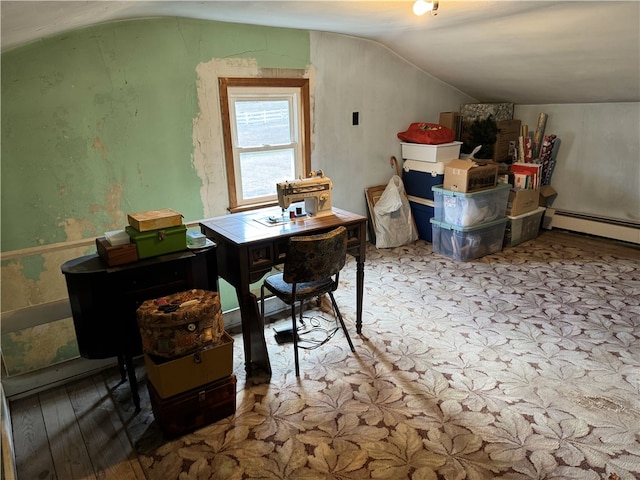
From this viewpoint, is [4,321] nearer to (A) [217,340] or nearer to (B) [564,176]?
(A) [217,340]

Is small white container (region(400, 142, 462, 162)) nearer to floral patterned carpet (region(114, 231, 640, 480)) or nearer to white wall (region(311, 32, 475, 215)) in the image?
white wall (region(311, 32, 475, 215))

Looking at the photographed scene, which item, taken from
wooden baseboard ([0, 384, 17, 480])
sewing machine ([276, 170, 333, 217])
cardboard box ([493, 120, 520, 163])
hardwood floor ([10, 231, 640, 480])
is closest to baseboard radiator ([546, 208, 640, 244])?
cardboard box ([493, 120, 520, 163])

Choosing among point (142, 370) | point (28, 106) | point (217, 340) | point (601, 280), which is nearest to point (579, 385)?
point (601, 280)

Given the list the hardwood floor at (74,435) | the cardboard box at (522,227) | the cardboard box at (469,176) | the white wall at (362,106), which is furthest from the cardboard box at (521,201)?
the hardwood floor at (74,435)

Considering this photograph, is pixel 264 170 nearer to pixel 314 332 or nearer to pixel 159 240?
pixel 314 332

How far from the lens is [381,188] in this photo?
471 cm

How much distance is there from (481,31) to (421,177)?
1.62 m

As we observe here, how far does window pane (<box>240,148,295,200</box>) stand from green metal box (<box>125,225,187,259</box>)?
1357 mm

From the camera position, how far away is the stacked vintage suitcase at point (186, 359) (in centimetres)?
203

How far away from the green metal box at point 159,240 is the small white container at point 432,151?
2.94 metres

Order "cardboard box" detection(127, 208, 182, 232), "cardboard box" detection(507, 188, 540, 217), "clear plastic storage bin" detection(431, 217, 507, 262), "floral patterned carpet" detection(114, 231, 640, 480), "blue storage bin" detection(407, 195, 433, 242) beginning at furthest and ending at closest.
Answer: "blue storage bin" detection(407, 195, 433, 242) → "cardboard box" detection(507, 188, 540, 217) → "clear plastic storage bin" detection(431, 217, 507, 262) → "cardboard box" detection(127, 208, 182, 232) → "floral patterned carpet" detection(114, 231, 640, 480)

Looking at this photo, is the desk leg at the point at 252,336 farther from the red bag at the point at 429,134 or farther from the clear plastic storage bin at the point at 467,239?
the red bag at the point at 429,134

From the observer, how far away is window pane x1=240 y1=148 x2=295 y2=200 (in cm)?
365

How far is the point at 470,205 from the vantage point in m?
4.13
